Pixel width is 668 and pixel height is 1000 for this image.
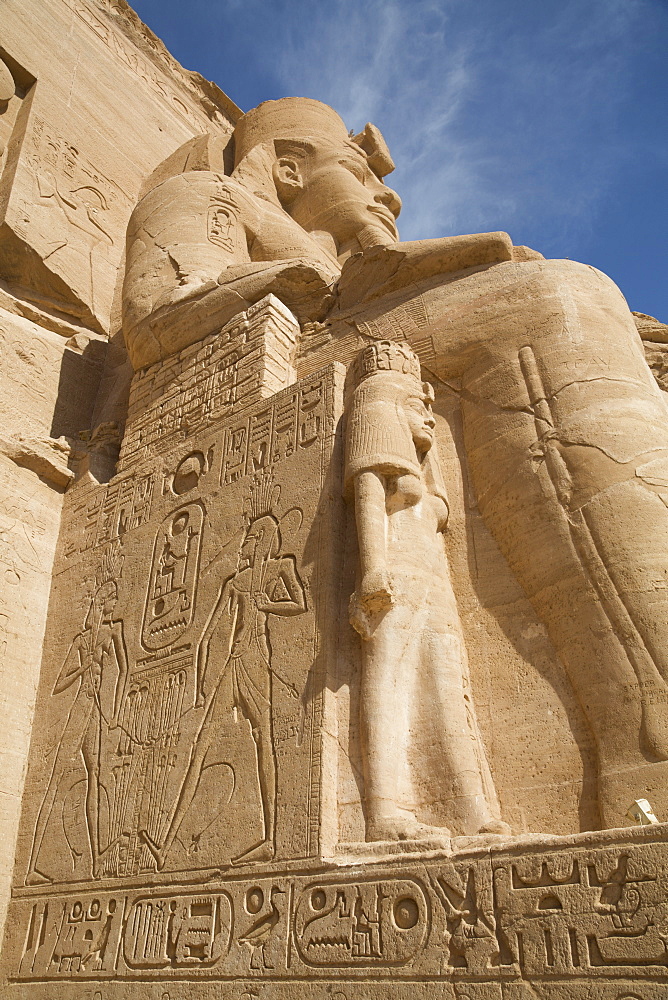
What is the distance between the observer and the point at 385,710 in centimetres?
358

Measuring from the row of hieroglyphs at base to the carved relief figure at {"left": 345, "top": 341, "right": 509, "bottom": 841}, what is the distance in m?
0.31

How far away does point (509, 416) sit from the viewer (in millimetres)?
4422

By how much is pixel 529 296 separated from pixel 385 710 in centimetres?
241

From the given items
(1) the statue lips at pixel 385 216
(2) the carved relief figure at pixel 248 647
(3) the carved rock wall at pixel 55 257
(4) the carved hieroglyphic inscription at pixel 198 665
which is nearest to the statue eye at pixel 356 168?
(1) the statue lips at pixel 385 216

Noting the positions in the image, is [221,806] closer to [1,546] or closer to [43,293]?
[1,546]

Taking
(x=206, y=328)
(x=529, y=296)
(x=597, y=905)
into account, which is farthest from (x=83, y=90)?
(x=597, y=905)

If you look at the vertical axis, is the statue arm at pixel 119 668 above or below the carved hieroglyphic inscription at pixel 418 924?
above

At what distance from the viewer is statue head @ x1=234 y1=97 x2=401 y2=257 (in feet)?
25.2

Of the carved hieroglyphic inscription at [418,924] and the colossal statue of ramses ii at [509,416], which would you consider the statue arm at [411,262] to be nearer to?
the colossal statue of ramses ii at [509,416]

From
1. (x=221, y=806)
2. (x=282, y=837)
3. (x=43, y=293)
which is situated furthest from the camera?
(x=43, y=293)

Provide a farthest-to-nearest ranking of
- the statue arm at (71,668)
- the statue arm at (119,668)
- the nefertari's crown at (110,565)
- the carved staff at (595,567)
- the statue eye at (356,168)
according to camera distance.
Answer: the statue eye at (356,168) < the nefertari's crown at (110,565) < the statue arm at (71,668) < the statue arm at (119,668) < the carved staff at (595,567)

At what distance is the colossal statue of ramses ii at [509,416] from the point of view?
11.4 ft

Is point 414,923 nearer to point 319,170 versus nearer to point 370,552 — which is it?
point 370,552

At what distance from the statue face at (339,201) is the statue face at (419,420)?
338cm
